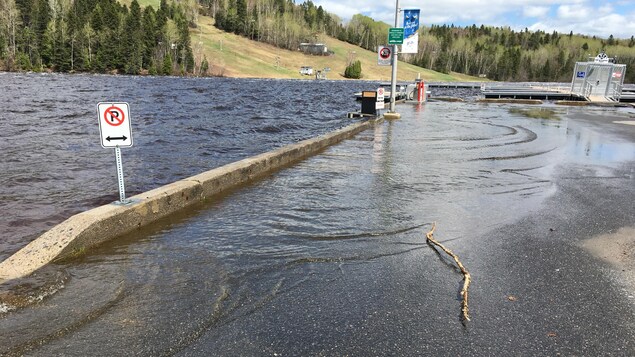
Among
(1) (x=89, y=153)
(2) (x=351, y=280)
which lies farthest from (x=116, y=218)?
(1) (x=89, y=153)

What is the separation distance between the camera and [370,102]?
21781 mm

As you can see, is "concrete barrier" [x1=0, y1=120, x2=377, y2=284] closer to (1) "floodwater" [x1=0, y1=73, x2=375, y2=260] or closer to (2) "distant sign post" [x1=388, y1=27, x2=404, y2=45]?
(1) "floodwater" [x1=0, y1=73, x2=375, y2=260]

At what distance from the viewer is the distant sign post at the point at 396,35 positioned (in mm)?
19812

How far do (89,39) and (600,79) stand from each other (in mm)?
112140

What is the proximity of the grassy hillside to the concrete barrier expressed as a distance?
132543 millimetres

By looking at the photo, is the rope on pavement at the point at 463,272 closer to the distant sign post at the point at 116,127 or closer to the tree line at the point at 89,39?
the distant sign post at the point at 116,127

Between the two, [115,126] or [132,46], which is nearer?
[115,126]

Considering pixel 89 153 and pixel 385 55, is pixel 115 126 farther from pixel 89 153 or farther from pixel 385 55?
pixel 385 55

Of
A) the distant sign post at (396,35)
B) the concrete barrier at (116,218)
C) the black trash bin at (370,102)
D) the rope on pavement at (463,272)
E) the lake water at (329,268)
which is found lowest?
the lake water at (329,268)

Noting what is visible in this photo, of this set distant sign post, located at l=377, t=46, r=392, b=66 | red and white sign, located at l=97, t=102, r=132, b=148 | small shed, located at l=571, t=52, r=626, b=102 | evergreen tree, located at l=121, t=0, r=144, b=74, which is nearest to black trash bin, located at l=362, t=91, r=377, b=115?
distant sign post, located at l=377, t=46, r=392, b=66

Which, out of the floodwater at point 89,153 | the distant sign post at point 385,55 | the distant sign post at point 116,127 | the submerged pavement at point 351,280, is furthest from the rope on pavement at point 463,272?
the distant sign post at point 385,55

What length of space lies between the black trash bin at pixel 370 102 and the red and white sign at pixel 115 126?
16.8 meters

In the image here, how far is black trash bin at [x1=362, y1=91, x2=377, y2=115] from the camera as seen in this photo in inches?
850

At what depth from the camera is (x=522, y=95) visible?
4550 cm
